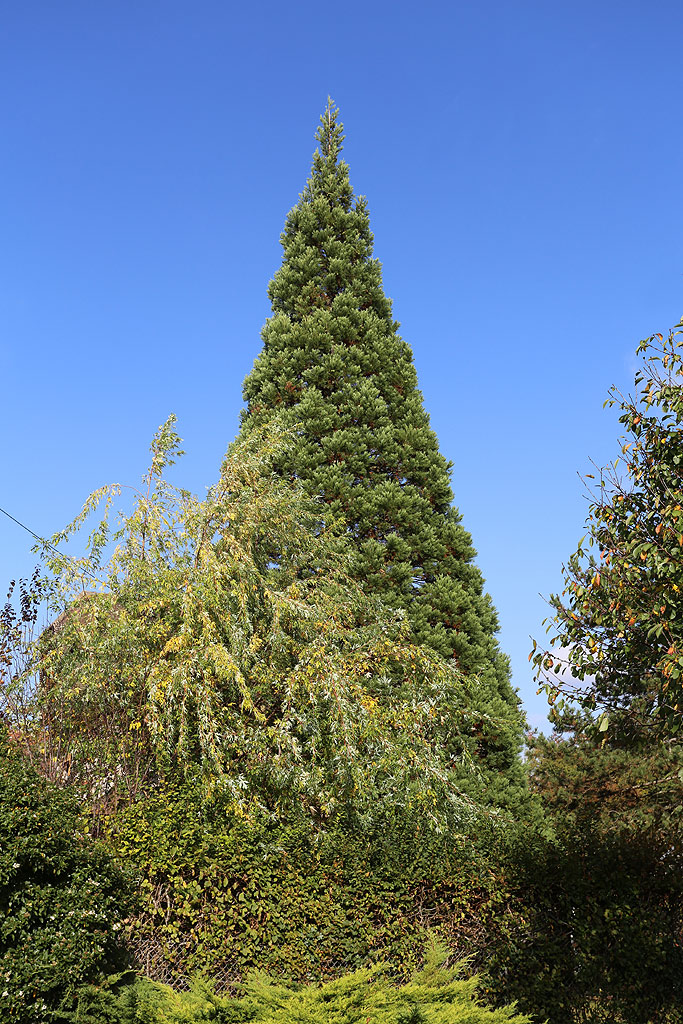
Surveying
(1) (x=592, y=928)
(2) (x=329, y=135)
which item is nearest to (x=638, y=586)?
(1) (x=592, y=928)

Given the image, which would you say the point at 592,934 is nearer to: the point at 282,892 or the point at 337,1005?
the point at 282,892

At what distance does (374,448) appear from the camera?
44.3ft

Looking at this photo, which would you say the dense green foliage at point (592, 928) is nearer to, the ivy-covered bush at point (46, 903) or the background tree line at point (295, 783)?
the background tree line at point (295, 783)

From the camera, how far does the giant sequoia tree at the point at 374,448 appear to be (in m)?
12.6

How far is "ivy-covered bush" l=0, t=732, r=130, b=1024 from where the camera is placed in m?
6.21

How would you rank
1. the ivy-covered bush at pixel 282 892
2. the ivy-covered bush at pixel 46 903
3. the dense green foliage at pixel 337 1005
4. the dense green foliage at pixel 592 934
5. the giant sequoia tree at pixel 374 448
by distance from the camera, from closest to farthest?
the dense green foliage at pixel 337 1005 < the ivy-covered bush at pixel 46 903 < the dense green foliage at pixel 592 934 < the ivy-covered bush at pixel 282 892 < the giant sequoia tree at pixel 374 448

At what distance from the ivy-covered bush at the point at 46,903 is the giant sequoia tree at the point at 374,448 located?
5989 millimetres

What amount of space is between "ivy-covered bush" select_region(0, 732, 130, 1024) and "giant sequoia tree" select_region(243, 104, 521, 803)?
599 cm

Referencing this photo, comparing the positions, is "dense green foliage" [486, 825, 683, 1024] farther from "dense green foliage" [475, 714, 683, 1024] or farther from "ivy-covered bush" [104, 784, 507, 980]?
"ivy-covered bush" [104, 784, 507, 980]

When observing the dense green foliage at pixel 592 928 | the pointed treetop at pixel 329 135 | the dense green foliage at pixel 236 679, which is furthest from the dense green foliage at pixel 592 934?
the pointed treetop at pixel 329 135

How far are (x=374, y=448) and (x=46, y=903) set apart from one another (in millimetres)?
8548

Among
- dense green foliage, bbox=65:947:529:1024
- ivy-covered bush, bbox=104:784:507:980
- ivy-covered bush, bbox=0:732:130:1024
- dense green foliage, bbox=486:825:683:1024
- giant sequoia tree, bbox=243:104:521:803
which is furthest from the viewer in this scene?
giant sequoia tree, bbox=243:104:521:803

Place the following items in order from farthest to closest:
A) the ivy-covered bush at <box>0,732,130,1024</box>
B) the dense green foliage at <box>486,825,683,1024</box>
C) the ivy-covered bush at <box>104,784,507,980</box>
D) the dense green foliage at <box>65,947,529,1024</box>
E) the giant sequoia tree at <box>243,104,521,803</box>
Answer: the giant sequoia tree at <box>243,104,521,803</box> → the ivy-covered bush at <box>104,784,507,980</box> → the dense green foliage at <box>486,825,683,1024</box> → the ivy-covered bush at <box>0,732,130,1024</box> → the dense green foliage at <box>65,947,529,1024</box>

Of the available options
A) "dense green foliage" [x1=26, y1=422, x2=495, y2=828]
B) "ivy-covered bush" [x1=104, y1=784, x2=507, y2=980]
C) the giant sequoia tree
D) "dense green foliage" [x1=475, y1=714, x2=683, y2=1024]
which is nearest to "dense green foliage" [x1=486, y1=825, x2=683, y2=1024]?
"dense green foliage" [x1=475, y1=714, x2=683, y2=1024]
